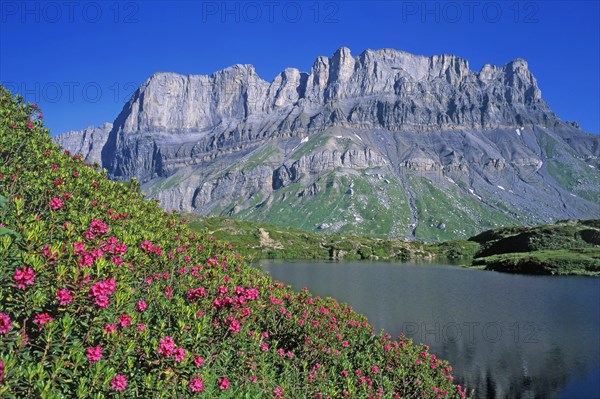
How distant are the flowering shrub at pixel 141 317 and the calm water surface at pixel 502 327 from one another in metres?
21.1

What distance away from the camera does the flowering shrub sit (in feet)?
26.4

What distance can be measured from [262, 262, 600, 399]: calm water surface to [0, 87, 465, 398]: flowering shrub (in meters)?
21.1

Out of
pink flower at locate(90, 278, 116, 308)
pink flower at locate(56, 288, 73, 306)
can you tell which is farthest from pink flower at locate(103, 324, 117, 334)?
pink flower at locate(56, 288, 73, 306)

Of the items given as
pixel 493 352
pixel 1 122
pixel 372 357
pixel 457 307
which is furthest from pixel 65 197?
pixel 457 307

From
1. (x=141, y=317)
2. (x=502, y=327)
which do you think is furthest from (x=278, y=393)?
(x=502, y=327)

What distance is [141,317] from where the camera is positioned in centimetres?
1202

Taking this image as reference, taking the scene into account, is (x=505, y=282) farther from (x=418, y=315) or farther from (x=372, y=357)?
(x=372, y=357)

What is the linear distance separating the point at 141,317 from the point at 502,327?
205 ft

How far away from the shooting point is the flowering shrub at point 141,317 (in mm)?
8039

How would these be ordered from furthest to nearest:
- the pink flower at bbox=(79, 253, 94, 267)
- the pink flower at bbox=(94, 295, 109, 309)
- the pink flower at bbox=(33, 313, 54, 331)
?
the pink flower at bbox=(79, 253, 94, 267), the pink flower at bbox=(94, 295, 109, 309), the pink flower at bbox=(33, 313, 54, 331)

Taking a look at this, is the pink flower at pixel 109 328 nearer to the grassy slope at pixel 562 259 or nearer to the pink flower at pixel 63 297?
the pink flower at pixel 63 297

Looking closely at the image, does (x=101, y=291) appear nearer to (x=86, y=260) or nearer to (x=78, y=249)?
(x=86, y=260)

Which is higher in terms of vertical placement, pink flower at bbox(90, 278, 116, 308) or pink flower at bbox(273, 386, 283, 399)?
pink flower at bbox(90, 278, 116, 308)

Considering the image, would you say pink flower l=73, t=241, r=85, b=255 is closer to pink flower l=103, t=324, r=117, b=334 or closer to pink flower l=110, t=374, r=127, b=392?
pink flower l=103, t=324, r=117, b=334
